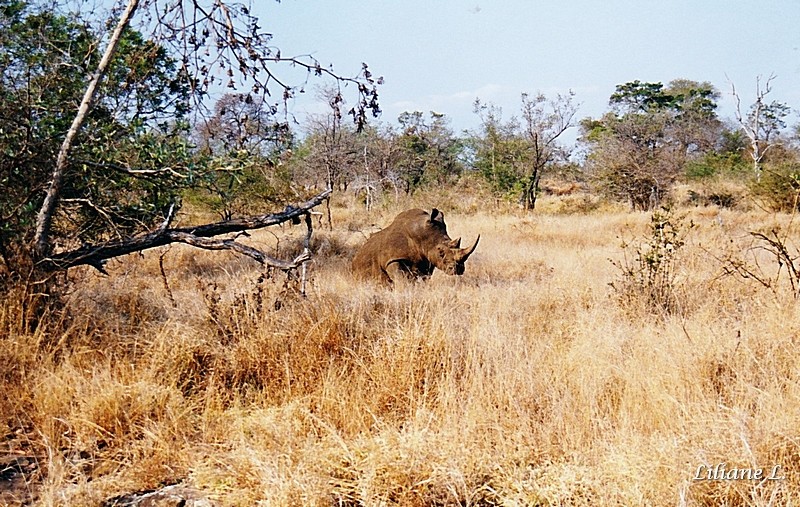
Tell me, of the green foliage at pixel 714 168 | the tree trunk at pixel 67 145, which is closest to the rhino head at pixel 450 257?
the tree trunk at pixel 67 145

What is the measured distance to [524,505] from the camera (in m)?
→ 3.28

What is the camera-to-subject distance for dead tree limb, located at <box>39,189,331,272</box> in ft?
18.8

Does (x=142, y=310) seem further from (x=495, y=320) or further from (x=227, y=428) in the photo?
(x=495, y=320)

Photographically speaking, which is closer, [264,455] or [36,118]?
[264,455]

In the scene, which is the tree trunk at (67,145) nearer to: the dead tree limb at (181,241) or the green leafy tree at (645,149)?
the dead tree limb at (181,241)

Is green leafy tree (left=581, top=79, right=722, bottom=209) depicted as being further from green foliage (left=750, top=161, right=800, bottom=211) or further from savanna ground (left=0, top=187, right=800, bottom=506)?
savanna ground (left=0, top=187, right=800, bottom=506)

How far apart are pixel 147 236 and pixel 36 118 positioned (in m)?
1.49

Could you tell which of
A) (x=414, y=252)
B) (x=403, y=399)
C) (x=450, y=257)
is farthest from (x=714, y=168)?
(x=403, y=399)

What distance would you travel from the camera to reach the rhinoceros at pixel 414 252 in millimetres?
9477

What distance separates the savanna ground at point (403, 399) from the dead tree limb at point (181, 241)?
39 cm

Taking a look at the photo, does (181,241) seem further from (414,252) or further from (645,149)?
(645,149)

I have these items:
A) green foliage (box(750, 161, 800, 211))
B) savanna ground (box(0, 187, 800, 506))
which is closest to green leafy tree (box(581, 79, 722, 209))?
green foliage (box(750, 161, 800, 211))

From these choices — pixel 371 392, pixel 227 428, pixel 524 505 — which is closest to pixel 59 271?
pixel 227 428

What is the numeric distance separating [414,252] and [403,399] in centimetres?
523
